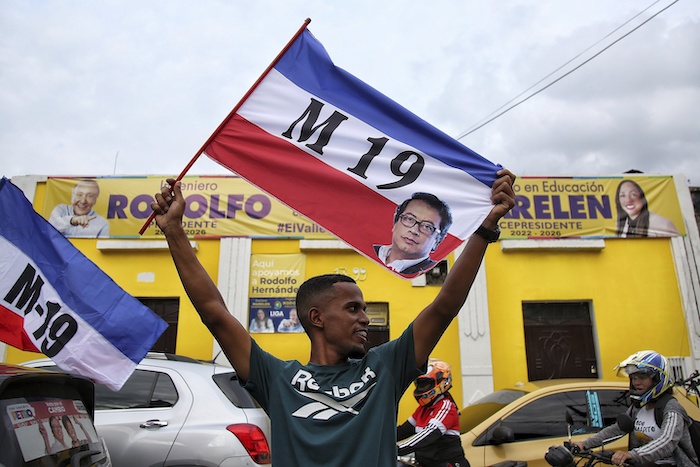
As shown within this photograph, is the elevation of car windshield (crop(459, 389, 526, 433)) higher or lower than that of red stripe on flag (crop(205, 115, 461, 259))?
lower

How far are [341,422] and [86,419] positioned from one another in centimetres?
198

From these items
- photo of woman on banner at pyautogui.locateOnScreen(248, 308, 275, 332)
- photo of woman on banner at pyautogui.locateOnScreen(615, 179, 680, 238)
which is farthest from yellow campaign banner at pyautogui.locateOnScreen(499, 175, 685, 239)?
photo of woman on banner at pyautogui.locateOnScreen(248, 308, 275, 332)

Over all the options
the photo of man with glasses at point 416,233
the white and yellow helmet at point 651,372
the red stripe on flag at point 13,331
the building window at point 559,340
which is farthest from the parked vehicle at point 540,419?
the building window at point 559,340

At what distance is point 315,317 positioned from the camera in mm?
2279

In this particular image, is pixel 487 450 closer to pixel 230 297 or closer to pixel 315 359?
pixel 315 359

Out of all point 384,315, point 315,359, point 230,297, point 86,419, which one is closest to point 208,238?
point 230,297

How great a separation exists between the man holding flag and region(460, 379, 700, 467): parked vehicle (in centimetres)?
380

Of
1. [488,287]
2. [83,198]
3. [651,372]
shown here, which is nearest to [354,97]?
[651,372]

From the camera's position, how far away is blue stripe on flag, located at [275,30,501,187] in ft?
9.96

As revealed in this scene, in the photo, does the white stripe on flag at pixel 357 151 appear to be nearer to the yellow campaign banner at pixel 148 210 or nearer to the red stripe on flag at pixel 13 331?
the red stripe on flag at pixel 13 331

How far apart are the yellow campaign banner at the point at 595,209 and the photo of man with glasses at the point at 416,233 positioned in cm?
963

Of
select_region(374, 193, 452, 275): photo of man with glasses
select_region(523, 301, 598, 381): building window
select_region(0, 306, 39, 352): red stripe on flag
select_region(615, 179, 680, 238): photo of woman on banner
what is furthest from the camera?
select_region(615, 179, 680, 238): photo of woman on banner

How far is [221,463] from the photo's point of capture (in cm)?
455

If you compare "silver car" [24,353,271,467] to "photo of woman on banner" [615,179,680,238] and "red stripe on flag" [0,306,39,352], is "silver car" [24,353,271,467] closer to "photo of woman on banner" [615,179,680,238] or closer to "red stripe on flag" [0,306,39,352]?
"red stripe on flag" [0,306,39,352]
